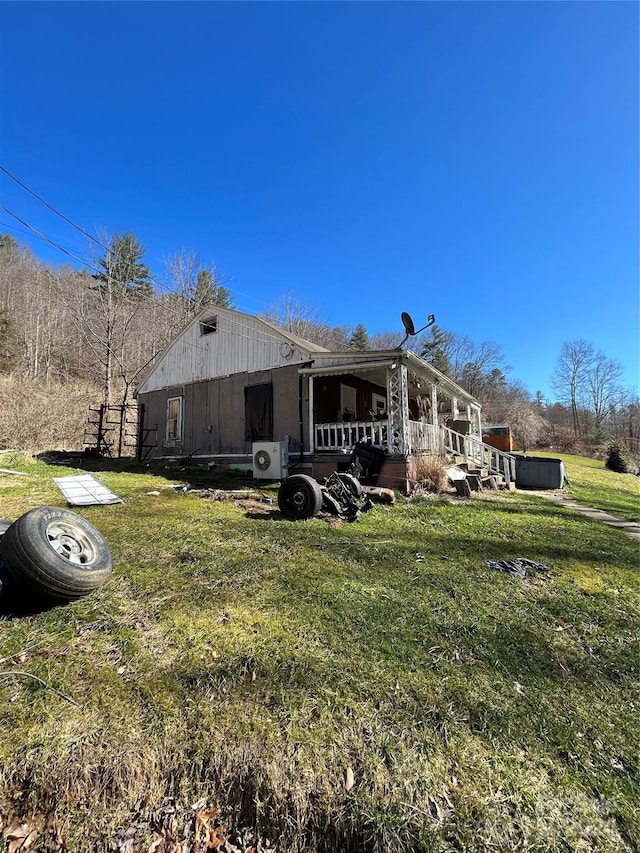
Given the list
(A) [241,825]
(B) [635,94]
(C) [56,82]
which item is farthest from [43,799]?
(C) [56,82]

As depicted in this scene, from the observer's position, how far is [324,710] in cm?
180

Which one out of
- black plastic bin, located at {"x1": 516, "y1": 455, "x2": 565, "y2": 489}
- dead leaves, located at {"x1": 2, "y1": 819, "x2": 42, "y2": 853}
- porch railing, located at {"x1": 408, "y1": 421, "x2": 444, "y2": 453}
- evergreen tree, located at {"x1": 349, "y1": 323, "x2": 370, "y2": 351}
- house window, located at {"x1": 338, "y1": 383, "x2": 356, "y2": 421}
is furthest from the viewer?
evergreen tree, located at {"x1": 349, "y1": 323, "x2": 370, "y2": 351}

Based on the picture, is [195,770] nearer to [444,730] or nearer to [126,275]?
[444,730]

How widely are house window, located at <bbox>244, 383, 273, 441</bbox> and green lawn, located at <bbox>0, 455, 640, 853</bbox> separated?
728cm

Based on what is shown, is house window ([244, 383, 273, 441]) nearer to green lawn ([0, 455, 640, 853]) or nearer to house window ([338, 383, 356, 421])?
house window ([338, 383, 356, 421])

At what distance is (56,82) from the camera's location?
333 inches

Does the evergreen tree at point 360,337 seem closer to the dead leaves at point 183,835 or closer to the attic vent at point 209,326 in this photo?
the attic vent at point 209,326

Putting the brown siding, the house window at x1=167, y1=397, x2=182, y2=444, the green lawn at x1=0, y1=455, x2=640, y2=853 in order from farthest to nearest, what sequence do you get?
the house window at x1=167, y1=397, x2=182, y2=444
the brown siding
the green lawn at x1=0, y1=455, x2=640, y2=853

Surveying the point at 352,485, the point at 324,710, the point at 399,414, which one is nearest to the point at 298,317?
the point at 399,414

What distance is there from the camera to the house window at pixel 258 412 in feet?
35.3

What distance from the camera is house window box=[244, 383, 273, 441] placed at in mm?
10750

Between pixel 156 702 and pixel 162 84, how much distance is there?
43.1ft

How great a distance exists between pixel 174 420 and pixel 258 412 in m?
4.76

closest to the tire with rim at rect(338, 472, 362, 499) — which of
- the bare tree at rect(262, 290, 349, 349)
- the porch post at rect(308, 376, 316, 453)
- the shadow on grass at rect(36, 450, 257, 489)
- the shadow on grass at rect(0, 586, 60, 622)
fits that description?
the shadow on grass at rect(36, 450, 257, 489)
